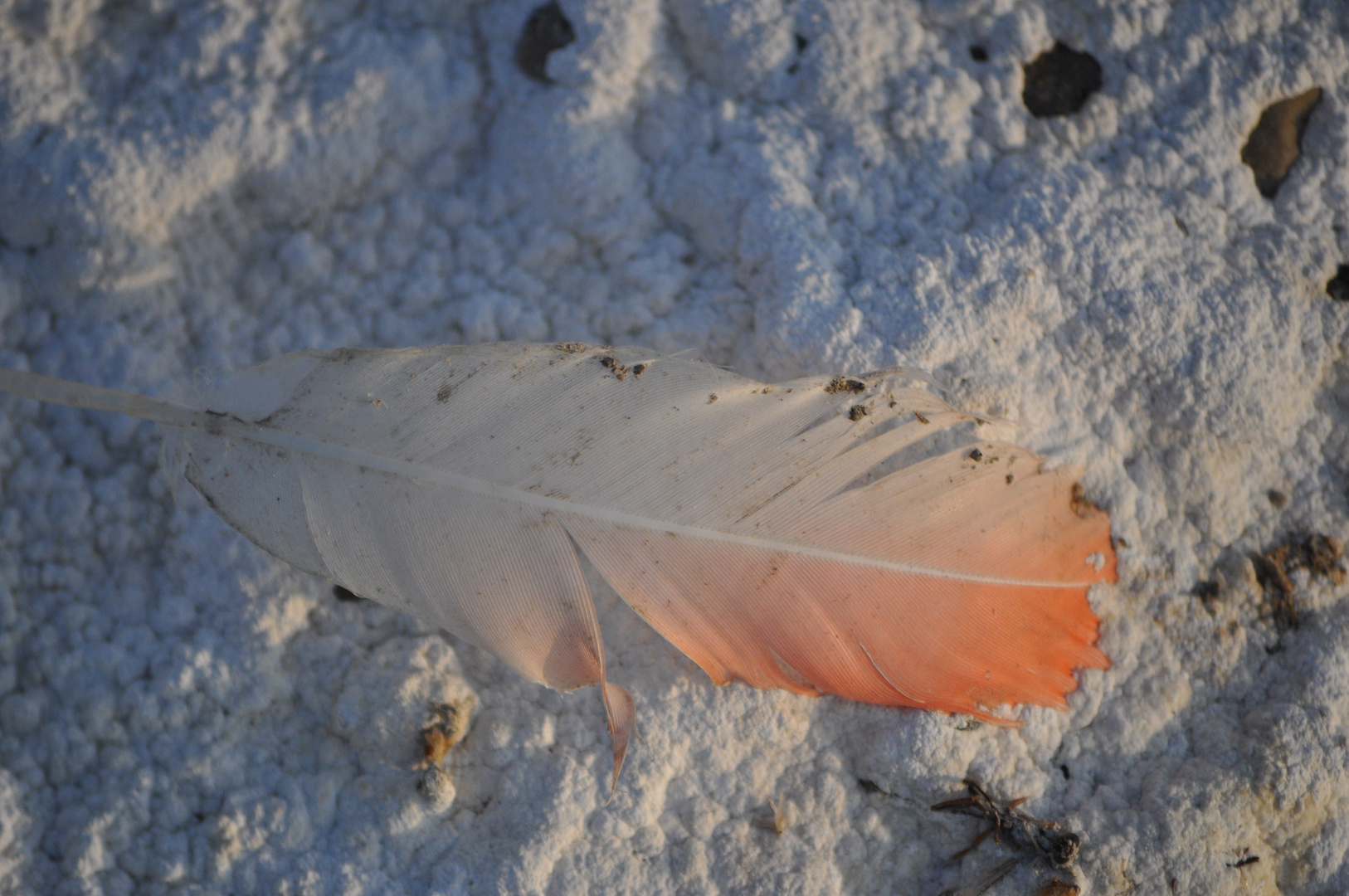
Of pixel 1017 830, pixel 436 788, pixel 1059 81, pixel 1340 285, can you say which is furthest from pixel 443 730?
pixel 1340 285

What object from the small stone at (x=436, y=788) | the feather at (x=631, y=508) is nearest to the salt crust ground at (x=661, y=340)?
the small stone at (x=436, y=788)

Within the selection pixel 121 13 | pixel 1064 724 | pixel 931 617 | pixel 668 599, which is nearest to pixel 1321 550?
pixel 1064 724

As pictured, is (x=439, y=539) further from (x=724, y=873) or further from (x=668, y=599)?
(x=724, y=873)

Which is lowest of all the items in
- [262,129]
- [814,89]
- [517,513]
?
[517,513]

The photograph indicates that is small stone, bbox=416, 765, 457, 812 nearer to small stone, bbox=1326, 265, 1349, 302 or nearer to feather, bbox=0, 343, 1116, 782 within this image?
feather, bbox=0, 343, 1116, 782

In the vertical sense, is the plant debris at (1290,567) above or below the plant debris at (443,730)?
above

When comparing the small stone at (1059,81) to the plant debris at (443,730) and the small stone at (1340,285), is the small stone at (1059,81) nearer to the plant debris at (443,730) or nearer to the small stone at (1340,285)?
the small stone at (1340,285)
